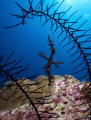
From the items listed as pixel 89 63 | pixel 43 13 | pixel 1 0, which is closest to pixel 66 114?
pixel 89 63

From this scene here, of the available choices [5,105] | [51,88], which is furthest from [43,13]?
[5,105]

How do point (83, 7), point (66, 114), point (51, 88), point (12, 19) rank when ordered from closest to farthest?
point (66, 114), point (51, 88), point (83, 7), point (12, 19)

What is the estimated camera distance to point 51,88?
5.36m

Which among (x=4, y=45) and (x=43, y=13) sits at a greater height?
(x=4, y=45)

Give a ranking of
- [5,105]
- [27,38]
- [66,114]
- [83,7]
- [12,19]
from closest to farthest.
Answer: [66,114]
[5,105]
[83,7]
[12,19]
[27,38]

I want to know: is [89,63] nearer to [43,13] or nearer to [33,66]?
[43,13]

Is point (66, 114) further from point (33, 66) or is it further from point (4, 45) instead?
point (33, 66)

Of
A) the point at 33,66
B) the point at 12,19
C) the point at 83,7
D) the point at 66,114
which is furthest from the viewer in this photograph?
the point at 33,66

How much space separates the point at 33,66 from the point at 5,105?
67267mm

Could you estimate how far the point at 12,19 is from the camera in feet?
161

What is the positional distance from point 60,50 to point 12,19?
39954mm

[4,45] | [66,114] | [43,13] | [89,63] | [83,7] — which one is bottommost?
[66,114]

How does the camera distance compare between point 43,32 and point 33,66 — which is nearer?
point 43,32

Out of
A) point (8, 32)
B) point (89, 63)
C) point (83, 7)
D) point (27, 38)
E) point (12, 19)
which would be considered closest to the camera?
point (89, 63)
